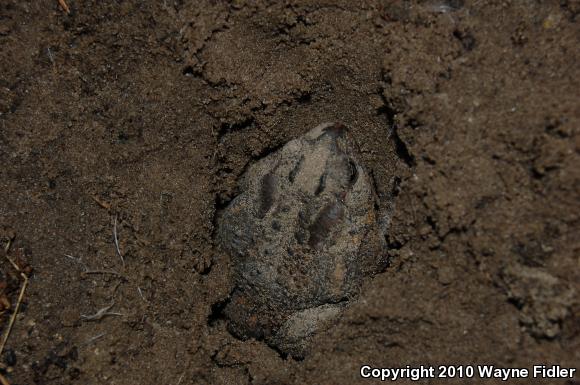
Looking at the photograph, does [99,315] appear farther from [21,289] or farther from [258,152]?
[258,152]

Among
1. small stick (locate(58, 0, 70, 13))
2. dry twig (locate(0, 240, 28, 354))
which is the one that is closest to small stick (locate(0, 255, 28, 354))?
dry twig (locate(0, 240, 28, 354))

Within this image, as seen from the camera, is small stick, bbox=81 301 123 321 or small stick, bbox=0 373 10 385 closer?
small stick, bbox=0 373 10 385

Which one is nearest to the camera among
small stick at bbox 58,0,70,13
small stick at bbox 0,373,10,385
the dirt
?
the dirt

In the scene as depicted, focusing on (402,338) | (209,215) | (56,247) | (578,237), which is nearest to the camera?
(578,237)

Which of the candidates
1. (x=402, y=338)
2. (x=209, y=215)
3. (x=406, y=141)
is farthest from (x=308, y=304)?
(x=406, y=141)

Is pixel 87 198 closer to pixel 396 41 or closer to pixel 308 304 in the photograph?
pixel 308 304

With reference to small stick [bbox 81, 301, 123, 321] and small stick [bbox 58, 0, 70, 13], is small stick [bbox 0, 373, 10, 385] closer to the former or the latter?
small stick [bbox 81, 301, 123, 321]
